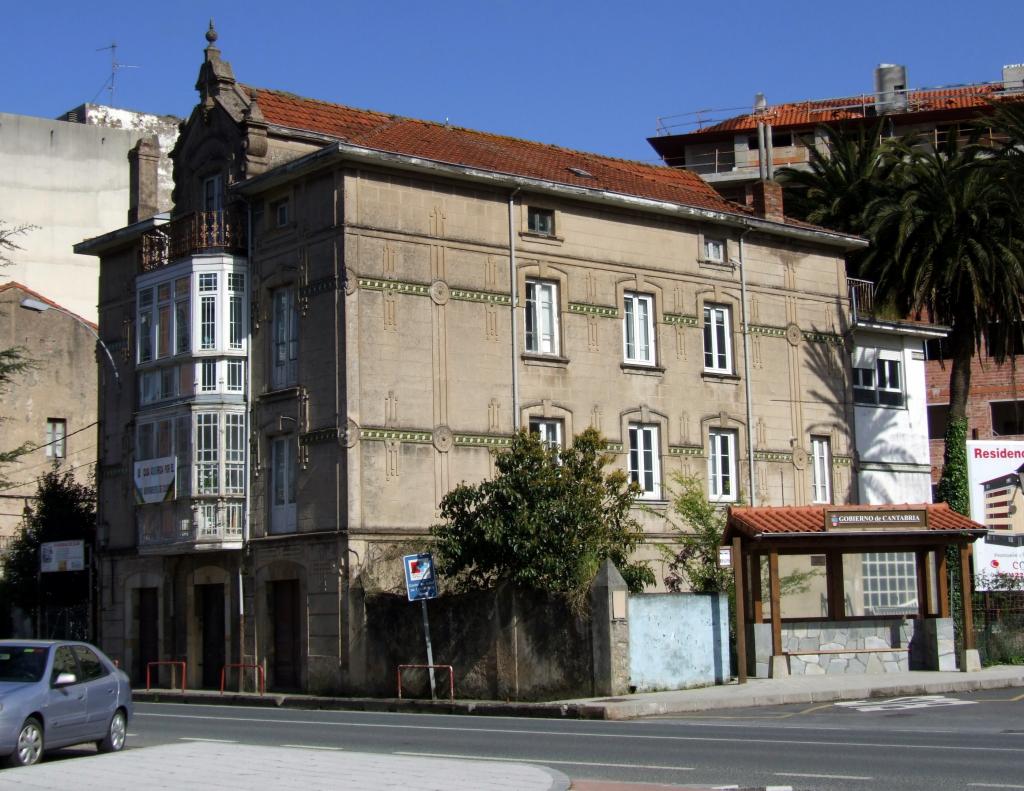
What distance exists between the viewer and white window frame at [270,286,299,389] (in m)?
32.7

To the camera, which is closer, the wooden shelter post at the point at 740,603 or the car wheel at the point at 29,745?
the car wheel at the point at 29,745

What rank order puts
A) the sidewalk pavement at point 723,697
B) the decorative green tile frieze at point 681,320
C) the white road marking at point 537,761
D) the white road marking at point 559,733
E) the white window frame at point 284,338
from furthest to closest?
the decorative green tile frieze at point 681,320 < the white window frame at point 284,338 < the sidewalk pavement at point 723,697 < the white road marking at point 559,733 < the white road marking at point 537,761

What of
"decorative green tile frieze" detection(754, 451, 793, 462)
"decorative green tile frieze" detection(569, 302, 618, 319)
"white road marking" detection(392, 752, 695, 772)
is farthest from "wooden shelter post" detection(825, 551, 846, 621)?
"white road marking" detection(392, 752, 695, 772)

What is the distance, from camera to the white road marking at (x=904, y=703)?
2368cm

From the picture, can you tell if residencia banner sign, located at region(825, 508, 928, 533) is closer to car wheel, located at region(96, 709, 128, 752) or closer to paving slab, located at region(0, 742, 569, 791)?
paving slab, located at region(0, 742, 569, 791)

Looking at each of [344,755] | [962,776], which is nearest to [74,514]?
[344,755]

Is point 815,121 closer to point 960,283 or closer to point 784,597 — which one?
point 960,283

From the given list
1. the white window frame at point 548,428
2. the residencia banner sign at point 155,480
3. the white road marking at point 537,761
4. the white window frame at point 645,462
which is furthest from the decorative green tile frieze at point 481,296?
the white road marking at point 537,761

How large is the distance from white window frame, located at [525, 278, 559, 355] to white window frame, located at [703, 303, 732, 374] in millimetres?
4674

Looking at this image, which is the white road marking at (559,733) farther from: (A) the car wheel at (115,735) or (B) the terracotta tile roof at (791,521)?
(B) the terracotta tile roof at (791,521)

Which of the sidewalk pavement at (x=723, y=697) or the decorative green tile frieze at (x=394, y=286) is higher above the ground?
the decorative green tile frieze at (x=394, y=286)

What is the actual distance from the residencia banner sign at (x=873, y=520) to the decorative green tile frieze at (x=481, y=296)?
9.27 m

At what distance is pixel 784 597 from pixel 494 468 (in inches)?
350

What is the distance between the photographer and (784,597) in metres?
37.1
